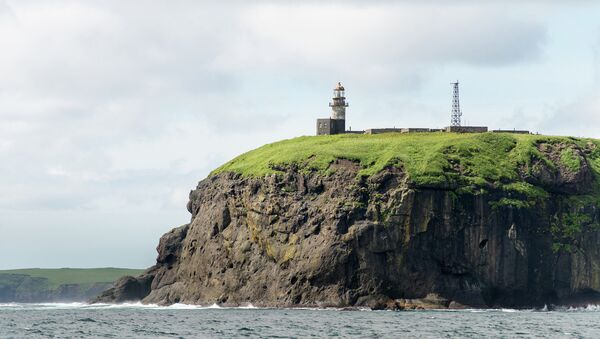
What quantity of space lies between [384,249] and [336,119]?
48.4 meters

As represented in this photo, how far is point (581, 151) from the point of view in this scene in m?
174

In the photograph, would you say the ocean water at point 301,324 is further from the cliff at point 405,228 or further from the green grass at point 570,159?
the green grass at point 570,159

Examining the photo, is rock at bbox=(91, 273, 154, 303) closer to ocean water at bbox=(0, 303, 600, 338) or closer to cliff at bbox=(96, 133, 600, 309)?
cliff at bbox=(96, 133, 600, 309)

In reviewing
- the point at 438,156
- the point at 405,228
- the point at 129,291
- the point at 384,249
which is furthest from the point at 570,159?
the point at 129,291

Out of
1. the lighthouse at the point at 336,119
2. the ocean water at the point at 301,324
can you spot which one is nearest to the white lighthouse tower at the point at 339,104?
the lighthouse at the point at 336,119

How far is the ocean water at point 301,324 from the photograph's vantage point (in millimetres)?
104125

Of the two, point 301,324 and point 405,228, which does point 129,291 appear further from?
point 301,324

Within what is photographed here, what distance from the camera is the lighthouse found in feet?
646

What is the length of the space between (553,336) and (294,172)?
6956 cm

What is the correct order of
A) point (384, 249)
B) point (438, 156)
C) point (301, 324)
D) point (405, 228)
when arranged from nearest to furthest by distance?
point (301, 324) < point (384, 249) < point (405, 228) < point (438, 156)

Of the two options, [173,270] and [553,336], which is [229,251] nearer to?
[173,270]

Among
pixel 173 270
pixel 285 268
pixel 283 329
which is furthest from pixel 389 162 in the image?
pixel 283 329

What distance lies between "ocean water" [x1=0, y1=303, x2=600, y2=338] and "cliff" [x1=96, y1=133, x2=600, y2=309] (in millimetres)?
7690

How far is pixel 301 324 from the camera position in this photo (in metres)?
117
